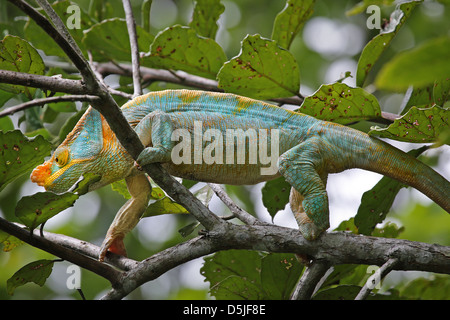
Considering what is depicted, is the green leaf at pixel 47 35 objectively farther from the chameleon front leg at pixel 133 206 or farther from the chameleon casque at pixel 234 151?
the chameleon front leg at pixel 133 206

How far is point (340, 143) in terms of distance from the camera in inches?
82.8

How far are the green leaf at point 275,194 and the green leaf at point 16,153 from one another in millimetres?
1053

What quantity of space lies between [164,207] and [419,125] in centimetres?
107

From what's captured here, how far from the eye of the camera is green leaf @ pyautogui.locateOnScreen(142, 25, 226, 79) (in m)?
2.36

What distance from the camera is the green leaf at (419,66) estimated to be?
0.54m

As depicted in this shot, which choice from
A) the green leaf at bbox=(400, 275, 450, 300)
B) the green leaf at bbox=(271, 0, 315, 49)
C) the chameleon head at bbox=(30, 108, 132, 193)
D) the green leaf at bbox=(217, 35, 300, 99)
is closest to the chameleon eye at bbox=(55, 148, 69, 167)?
the chameleon head at bbox=(30, 108, 132, 193)

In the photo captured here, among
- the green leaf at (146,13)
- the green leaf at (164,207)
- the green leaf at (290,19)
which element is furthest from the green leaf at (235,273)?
the green leaf at (146,13)

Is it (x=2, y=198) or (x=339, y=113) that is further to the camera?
(x=2, y=198)

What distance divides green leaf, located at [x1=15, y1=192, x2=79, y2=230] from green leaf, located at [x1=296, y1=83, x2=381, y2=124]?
100 cm

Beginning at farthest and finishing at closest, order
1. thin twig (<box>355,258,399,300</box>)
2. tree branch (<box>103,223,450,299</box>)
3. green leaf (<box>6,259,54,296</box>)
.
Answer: green leaf (<box>6,259,54,296</box>) < tree branch (<box>103,223,450,299</box>) < thin twig (<box>355,258,399,300</box>)

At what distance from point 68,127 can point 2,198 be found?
2.26 m

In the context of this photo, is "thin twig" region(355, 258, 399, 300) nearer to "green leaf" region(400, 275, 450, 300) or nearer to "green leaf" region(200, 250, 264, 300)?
"green leaf" region(200, 250, 264, 300)
